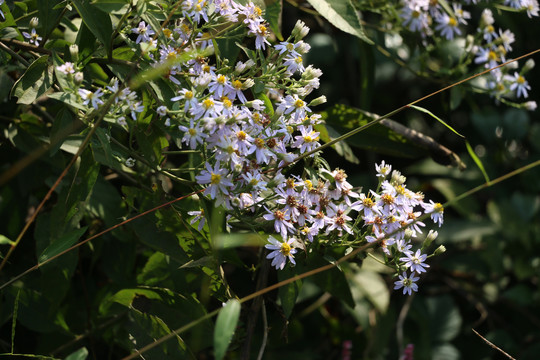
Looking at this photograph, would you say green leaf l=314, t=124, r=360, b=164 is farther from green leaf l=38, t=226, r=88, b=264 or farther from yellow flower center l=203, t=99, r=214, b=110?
green leaf l=38, t=226, r=88, b=264

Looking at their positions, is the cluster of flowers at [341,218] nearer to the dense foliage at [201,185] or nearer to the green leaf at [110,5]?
the dense foliage at [201,185]

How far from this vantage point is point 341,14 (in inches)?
45.1

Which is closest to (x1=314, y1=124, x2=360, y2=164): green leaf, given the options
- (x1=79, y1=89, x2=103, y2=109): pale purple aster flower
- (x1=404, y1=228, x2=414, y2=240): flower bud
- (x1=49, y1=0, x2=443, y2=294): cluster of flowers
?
(x1=49, y1=0, x2=443, y2=294): cluster of flowers

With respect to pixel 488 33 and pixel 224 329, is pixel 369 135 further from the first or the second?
pixel 224 329

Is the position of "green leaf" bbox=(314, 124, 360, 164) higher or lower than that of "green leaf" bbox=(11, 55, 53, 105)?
lower

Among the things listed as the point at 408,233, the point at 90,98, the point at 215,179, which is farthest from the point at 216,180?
the point at 408,233

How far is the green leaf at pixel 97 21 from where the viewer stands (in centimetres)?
89

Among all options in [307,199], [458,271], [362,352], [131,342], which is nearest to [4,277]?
[131,342]

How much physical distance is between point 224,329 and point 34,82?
52 centimetres

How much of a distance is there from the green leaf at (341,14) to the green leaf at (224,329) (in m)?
0.63

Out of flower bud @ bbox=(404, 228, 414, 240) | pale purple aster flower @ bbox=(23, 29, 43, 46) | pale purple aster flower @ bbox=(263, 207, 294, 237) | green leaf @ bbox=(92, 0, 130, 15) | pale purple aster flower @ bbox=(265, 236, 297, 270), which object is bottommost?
pale purple aster flower @ bbox=(265, 236, 297, 270)

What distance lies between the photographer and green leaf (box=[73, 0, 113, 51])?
888 mm

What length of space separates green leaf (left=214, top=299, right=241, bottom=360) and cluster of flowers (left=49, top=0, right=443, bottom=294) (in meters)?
0.21

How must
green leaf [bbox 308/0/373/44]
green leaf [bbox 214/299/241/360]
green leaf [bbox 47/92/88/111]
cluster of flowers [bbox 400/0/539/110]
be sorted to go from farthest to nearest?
cluster of flowers [bbox 400/0/539/110] < green leaf [bbox 308/0/373/44] < green leaf [bbox 47/92/88/111] < green leaf [bbox 214/299/241/360]
